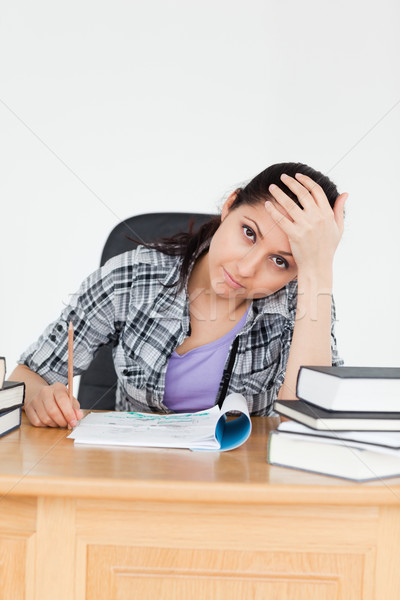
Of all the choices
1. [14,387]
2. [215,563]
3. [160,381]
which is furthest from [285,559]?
[160,381]

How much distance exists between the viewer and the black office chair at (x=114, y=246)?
1474mm

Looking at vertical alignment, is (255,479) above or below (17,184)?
below

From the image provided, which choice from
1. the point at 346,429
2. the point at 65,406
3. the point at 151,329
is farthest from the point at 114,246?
the point at 346,429

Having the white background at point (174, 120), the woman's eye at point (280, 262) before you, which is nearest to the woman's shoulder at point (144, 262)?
the woman's eye at point (280, 262)

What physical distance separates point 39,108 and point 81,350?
4.60ft

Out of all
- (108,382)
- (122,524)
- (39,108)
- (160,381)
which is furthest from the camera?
(39,108)

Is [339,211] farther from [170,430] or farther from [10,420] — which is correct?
[10,420]

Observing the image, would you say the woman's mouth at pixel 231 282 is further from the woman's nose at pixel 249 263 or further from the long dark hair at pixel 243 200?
the long dark hair at pixel 243 200

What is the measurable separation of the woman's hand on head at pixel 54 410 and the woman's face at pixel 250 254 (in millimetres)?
429

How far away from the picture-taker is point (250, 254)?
1126 mm

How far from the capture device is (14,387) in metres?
0.81

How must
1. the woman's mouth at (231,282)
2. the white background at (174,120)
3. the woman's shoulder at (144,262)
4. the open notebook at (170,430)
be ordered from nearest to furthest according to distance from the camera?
the open notebook at (170,430) → the woman's mouth at (231,282) → the woman's shoulder at (144,262) → the white background at (174,120)

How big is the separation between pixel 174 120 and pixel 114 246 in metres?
1.01

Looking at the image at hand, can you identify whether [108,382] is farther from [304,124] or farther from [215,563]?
[304,124]
